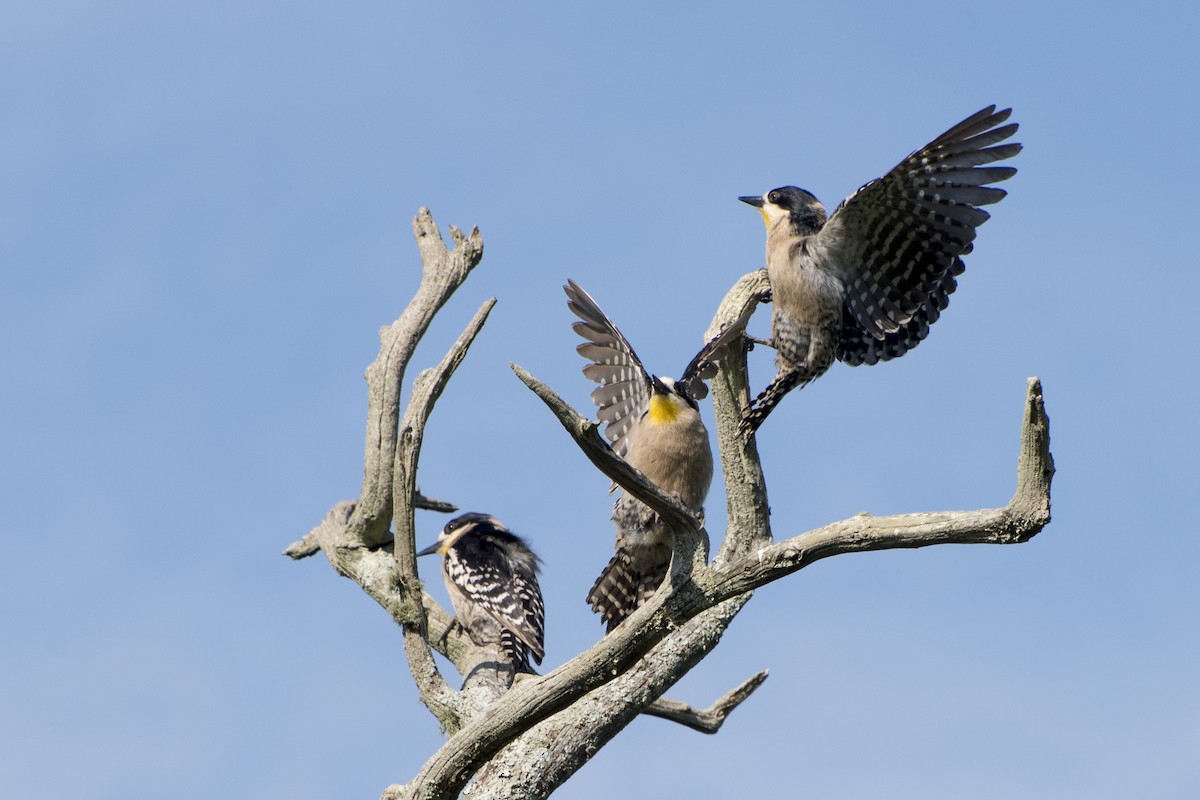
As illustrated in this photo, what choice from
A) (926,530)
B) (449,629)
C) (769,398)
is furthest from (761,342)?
(449,629)

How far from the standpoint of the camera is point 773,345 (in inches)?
224

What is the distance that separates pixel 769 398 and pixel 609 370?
227 centimetres

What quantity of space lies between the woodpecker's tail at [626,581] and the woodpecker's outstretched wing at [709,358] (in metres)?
0.85

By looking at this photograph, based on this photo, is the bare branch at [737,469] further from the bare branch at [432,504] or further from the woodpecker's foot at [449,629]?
the bare branch at [432,504]

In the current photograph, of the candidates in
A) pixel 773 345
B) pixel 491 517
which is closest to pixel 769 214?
pixel 773 345

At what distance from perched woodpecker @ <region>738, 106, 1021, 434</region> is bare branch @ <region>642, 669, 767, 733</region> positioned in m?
2.19

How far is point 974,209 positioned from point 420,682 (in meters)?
3.46

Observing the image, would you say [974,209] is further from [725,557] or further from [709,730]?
[709,730]

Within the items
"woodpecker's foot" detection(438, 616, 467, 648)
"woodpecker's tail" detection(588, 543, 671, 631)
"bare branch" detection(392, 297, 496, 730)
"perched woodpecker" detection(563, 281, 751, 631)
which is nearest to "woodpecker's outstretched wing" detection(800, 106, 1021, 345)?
"perched woodpecker" detection(563, 281, 751, 631)

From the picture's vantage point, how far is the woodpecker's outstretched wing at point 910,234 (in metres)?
5.09

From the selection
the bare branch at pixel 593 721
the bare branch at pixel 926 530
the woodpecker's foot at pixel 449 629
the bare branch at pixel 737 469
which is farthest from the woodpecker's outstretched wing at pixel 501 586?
the bare branch at pixel 926 530

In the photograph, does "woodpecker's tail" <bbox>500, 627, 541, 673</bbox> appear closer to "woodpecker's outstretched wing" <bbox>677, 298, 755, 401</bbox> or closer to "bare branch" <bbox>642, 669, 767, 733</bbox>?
"bare branch" <bbox>642, 669, 767, 733</bbox>

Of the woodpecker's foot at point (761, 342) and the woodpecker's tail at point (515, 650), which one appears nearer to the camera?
the woodpecker's foot at point (761, 342)

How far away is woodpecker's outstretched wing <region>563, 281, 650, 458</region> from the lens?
7230mm
